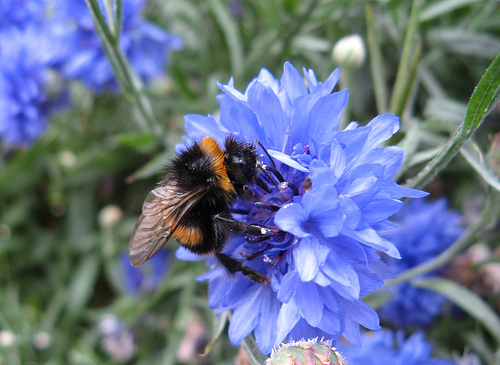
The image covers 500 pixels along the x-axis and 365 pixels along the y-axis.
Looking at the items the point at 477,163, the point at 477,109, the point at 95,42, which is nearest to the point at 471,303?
the point at 477,163

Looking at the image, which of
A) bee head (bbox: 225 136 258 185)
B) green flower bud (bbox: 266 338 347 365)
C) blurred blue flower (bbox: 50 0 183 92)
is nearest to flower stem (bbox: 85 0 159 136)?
blurred blue flower (bbox: 50 0 183 92)

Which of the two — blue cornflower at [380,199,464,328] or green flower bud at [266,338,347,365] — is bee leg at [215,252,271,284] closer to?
green flower bud at [266,338,347,365]

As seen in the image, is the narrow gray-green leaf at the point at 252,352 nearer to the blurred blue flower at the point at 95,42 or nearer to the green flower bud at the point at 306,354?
the green flower bud at the point at 306,354

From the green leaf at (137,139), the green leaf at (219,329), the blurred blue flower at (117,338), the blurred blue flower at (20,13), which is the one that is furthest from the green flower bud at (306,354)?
the blurred blue flower at (20,13)

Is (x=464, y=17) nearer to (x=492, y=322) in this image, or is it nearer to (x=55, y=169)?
(x=492, y=322)

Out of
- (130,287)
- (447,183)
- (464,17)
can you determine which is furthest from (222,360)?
(464,17)

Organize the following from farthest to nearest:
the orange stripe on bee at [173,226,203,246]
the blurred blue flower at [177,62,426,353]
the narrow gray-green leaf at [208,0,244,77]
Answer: the narrow gray-green leaf at [208,0,244,77] < the orange stripe on bee at [173,226,203,246] < the blurred blue flower at [177,62,426,353]

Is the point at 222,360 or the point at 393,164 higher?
the point at 393,164

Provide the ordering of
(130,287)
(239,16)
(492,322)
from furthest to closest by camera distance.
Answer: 1. (239,16)
2. (130,287)
3. (492,322)
